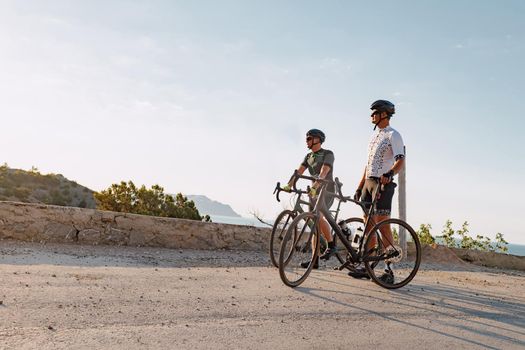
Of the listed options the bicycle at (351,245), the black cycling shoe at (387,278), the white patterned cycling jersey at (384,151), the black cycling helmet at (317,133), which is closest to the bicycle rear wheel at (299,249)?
the bicycle at (351,245)

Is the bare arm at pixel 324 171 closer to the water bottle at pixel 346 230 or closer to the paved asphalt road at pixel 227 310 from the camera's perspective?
the water bottle at pixel 346 230

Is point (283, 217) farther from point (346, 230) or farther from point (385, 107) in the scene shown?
point (385, 107)

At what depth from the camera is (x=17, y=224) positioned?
7.51 m

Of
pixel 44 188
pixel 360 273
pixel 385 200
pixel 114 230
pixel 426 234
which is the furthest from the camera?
pixel 44 188

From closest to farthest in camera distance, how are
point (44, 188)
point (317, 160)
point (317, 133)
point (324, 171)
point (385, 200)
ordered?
1. point (385, 200)
2. point (324, 171)
3. point (317, 160)
4. point (317, 133)
5. point (44, 188)

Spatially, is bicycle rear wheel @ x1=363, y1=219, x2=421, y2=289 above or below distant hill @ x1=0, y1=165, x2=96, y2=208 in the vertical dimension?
below

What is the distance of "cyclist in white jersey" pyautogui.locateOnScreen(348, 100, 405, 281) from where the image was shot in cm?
557

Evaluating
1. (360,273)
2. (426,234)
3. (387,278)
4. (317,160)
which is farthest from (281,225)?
(426,234)

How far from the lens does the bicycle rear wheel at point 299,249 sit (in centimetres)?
505

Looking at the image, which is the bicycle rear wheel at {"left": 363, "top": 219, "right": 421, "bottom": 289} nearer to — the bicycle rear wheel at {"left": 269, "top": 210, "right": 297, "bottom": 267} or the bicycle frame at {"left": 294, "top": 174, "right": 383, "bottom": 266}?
the bicycle frame at {"left": 294, "top": 174, "right": 383, "bottom": 266}

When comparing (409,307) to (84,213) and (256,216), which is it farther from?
(84,213)

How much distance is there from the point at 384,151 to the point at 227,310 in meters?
2.90

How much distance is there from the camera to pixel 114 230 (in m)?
8.09

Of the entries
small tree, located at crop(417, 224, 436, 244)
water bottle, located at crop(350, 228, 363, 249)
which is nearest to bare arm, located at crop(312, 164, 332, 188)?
water bottle, located at crop(350, 228, 363, 249)
